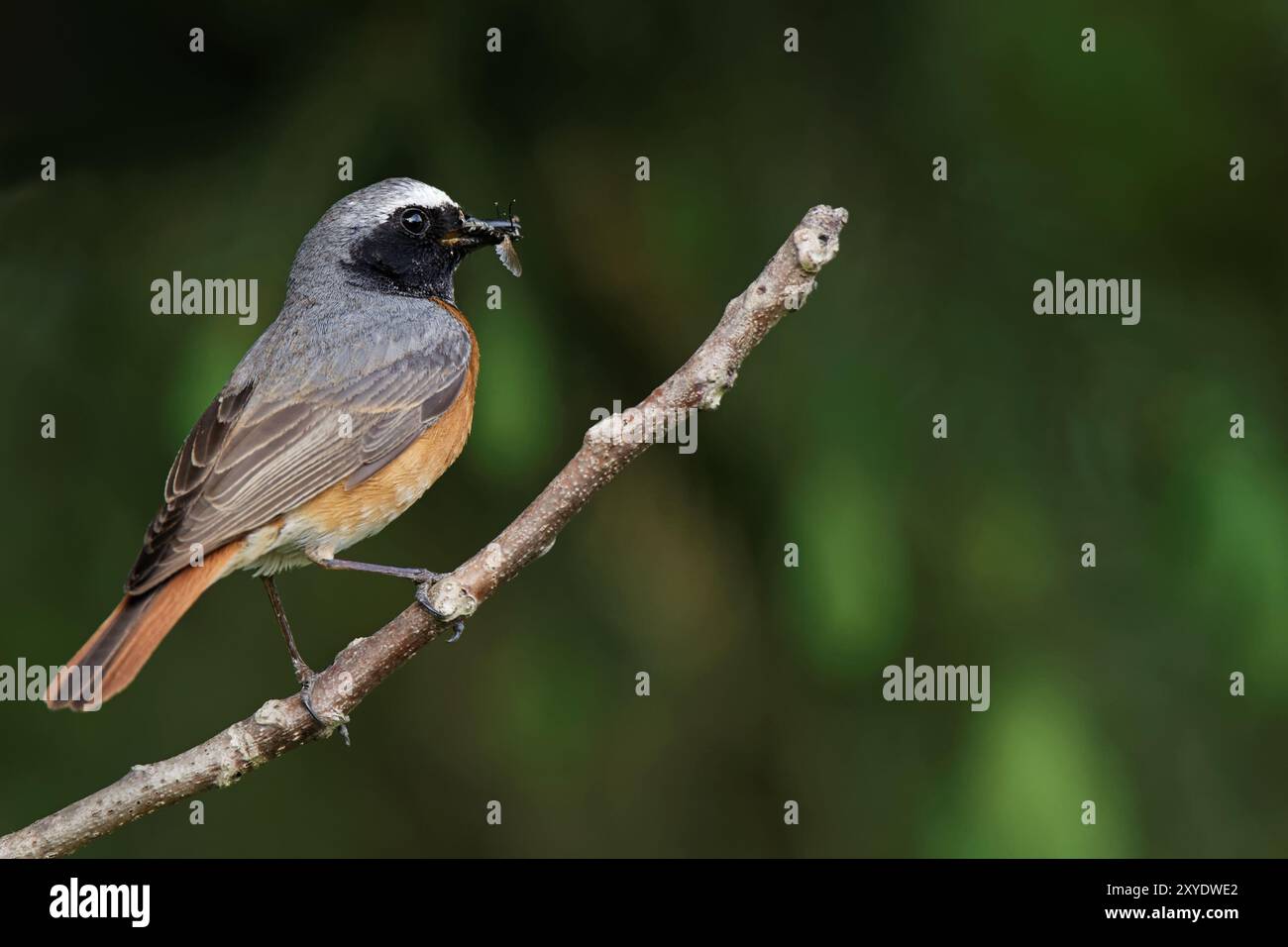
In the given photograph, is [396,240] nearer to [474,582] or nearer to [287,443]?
[287,443]

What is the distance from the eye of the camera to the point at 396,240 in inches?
207

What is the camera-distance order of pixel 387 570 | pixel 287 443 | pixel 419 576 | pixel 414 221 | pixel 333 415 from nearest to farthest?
1. pixel 419 576
2. pixel 387 570
3. pixel 287 443
4. pixel 333 415
5. pixel 414 221

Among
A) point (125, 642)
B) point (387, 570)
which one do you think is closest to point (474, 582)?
point (387, 570)

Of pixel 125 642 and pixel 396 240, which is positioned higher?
pixel 396 240

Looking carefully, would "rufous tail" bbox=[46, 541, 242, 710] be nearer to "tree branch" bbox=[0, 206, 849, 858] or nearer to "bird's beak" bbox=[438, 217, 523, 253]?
"tree branch" bbox=[0, 206, 849, 858]

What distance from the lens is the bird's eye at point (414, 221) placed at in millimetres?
5188

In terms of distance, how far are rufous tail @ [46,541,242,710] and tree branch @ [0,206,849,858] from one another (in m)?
0.38

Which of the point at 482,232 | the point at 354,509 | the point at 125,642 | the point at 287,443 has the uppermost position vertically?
the point at 482,232

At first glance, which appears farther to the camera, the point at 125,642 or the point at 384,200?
the point at 384,200

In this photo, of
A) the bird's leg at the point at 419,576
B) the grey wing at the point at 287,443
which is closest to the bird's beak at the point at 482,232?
the grey wing at the point at 287,443

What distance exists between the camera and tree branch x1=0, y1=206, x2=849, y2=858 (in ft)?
11.6

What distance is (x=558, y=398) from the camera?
5.22 metres

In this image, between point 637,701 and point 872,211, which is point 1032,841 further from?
point 872,211

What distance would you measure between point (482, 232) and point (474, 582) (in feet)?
5.93
